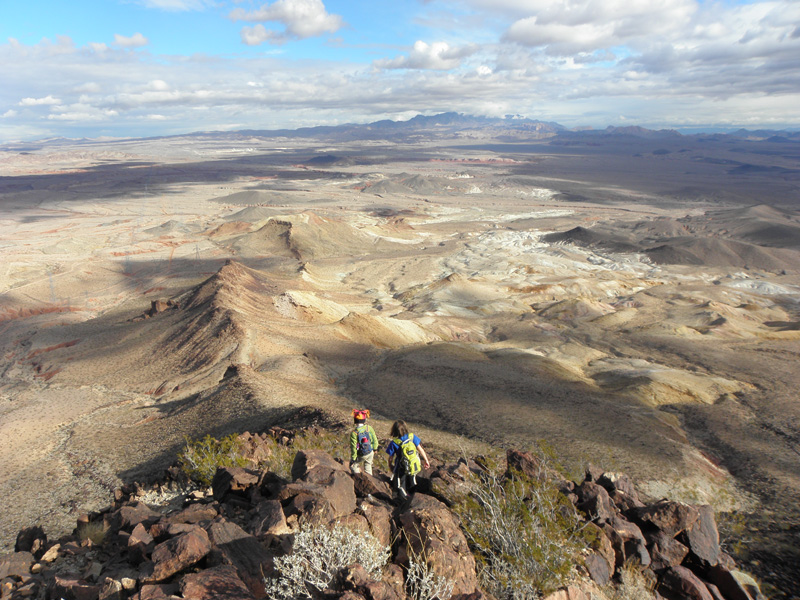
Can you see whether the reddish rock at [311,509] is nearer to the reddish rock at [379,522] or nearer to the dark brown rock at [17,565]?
the reddish rock at [379,522]

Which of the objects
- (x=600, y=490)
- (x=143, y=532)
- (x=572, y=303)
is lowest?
(x=572, y=303)

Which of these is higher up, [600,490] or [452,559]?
[452,559]

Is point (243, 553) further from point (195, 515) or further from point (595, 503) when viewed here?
point (595, 503)

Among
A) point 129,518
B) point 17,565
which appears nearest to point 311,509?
point 129,518

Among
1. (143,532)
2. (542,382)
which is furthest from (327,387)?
(143,532)

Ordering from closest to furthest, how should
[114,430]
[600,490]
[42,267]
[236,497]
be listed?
[236,497] < [600,490] < [114,430] < [42,267]

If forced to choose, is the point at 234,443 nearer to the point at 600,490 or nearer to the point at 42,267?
the point at 600,490
